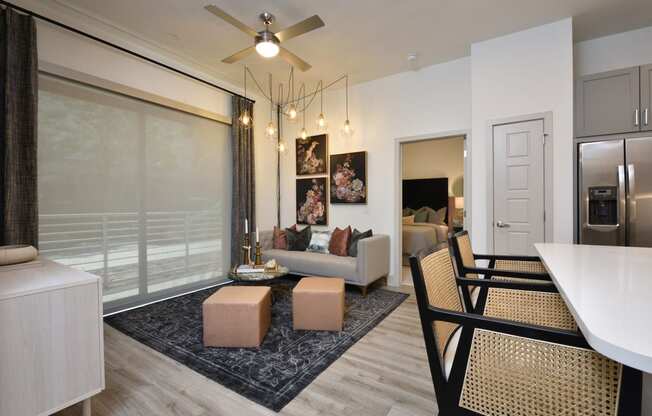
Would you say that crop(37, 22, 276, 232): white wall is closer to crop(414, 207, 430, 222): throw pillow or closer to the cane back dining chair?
crop(414, 207, 430, 222): throw pillow

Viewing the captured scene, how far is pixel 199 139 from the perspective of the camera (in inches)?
154

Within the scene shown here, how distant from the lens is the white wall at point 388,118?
3.71 m

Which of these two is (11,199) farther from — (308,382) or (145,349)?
(308,382)

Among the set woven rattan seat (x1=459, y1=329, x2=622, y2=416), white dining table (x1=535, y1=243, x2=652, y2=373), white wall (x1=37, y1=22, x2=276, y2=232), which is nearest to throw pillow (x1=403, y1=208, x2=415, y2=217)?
white wall (x1=37, y1=22, x2=276, y2=232)

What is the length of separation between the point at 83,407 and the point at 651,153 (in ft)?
15.0

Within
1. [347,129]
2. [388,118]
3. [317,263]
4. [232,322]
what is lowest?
[232,322]

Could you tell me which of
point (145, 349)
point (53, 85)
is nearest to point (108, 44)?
point (53, 85)

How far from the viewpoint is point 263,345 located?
231 centimetres

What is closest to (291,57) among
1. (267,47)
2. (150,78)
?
(267,47)

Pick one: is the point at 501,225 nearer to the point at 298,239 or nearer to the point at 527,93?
the point at 527,93

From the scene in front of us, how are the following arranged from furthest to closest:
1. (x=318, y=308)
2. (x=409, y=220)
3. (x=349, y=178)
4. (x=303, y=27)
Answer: (x=409, y=220) < (x=349, y=178) < (x=318, y=308) < (x=303, y=27)

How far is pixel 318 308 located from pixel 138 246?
2.20 metres

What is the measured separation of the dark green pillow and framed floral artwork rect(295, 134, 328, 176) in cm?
100

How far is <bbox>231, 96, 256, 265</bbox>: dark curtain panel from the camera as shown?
166 inches
